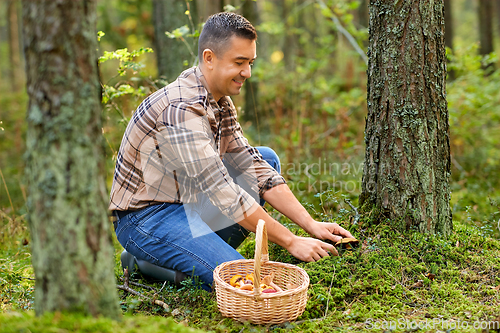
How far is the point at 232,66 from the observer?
2555mm

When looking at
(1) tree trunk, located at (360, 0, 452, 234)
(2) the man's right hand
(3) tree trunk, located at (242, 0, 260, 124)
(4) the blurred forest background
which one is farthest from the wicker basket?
(3) tree trunk, located at (242, 0, 260, 124)

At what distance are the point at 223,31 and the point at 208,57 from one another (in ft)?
0.66

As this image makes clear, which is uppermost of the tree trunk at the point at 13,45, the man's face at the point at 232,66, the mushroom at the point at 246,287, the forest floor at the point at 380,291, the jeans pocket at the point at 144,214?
the tree trunk at the point at 13,45

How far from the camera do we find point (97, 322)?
1.29 m

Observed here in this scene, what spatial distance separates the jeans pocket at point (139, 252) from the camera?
2.54 metres

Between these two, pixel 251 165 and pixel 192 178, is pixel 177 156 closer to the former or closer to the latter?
pixel 192 178

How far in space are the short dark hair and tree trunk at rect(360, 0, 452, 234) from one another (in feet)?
2.96

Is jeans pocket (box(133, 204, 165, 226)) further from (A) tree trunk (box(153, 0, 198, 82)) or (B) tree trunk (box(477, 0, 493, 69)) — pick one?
(B) tree trunk (box(477, 0, 493, 69))

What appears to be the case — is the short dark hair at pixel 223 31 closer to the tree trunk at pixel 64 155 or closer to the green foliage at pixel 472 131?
the tree trunk at pixel 64 155

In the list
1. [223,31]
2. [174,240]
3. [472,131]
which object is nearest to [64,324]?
[174,240]

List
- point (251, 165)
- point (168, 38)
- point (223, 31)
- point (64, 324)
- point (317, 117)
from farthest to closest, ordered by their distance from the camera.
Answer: point (317, 117) < point (168, 38) < point (251, 165) < point (223, 31) < point (64, 324)

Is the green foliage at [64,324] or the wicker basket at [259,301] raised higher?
the green foliage at [64,324]

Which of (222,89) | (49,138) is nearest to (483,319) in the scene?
(222,89)

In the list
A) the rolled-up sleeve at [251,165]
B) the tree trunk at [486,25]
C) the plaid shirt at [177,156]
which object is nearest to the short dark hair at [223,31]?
the plaid shirt at [177,156]
